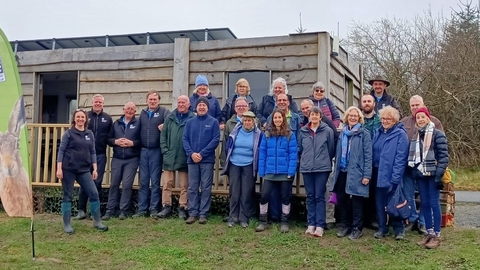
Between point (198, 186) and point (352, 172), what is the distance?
2.23 meters

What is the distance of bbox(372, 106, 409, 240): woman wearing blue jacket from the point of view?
5.63m

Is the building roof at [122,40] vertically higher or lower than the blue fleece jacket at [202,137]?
higher

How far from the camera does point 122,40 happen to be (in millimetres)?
9852

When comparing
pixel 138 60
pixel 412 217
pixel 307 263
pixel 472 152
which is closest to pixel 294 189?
pixel 412 217

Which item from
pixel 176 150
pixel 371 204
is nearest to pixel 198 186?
pixel 176 150

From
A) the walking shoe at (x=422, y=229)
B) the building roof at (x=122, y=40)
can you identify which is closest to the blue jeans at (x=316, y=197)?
the walking shoe at (x=422, y=229)

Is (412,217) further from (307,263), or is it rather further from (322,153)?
(307,263)

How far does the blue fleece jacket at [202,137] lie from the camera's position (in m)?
6.74

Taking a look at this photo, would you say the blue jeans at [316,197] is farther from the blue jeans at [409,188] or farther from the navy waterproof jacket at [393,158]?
the blue jeans at [409,188]

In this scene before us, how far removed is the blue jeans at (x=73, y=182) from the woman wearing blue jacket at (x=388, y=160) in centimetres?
368

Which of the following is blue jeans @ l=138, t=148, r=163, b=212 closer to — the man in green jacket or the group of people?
the group of people

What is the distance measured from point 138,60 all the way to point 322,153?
4.58 m

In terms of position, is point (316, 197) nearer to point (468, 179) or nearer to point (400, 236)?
point (400, 236)

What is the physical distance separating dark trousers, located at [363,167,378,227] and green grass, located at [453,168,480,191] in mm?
12281
